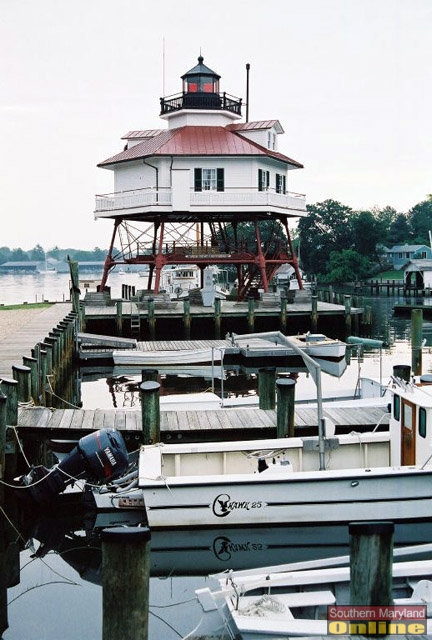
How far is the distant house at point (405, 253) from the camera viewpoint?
127500 mm

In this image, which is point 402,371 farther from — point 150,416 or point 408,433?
point 150,416

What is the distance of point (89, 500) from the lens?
15.0m

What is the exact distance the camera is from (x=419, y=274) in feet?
287

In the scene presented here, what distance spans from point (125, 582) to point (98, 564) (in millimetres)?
5723

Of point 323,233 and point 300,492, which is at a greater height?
point 323,233

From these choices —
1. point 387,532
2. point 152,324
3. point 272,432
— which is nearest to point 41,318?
point 152,324

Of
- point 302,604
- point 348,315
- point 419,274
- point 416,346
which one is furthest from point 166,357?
point 419,274

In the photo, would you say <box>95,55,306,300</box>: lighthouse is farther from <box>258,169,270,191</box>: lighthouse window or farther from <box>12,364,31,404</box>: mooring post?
<box>12,364,31,404</box>: mooring post

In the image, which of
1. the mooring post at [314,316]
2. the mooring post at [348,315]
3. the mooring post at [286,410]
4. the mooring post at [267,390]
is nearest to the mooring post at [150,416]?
the mooring post at [286,410]

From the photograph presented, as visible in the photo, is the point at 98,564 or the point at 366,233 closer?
the point at 98,564

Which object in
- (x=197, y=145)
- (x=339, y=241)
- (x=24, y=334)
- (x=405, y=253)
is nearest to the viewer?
(x=24, y=334)

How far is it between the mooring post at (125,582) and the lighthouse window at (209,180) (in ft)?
146

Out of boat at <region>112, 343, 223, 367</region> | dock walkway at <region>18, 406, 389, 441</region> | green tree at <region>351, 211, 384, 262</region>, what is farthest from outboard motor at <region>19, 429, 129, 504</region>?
green tree at <region>351, 211, 384, 262</region>

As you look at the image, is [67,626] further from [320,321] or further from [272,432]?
[320,321]
